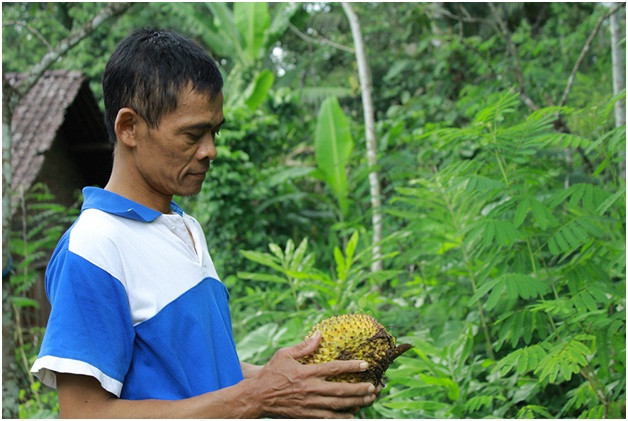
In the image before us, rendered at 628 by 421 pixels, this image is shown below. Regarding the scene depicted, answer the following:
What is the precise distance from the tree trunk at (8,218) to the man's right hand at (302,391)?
3.21 metres

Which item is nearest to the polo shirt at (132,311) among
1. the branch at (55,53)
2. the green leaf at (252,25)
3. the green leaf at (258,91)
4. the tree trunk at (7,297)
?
the tree trunk at (7,297)

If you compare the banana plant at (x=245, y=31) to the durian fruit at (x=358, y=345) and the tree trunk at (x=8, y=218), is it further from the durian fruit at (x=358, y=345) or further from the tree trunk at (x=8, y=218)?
the durian fruit at (x=358, y=345)

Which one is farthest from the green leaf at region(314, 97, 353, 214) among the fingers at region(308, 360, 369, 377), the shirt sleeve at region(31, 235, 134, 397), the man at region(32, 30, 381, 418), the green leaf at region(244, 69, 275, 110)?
the shirt sleeve at region(31, 235, 134, 397)

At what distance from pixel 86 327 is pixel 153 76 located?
58cm

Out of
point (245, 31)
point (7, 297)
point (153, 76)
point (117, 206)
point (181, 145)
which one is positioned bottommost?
point (7, 297)

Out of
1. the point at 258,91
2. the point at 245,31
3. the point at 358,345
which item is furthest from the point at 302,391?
the point at 245,31

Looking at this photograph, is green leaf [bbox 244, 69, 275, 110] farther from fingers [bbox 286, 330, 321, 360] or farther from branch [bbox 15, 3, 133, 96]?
fingers [bbox 286, 330, 321, 360]

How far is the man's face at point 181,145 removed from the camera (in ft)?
5.13

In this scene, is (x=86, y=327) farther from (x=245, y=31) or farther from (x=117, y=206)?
(x=245, y=31)

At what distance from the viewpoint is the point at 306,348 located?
1507mm

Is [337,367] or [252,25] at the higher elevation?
[252,25]

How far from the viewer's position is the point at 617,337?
2707mm

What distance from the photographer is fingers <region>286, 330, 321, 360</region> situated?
1.48 metres

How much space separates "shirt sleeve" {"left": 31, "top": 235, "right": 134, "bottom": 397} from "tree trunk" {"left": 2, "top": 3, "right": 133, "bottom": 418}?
308cm
